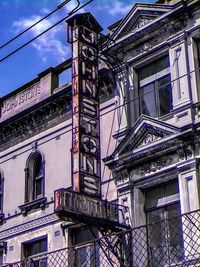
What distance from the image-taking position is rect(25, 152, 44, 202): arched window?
2098 centimetres

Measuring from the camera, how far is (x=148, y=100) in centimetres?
1866

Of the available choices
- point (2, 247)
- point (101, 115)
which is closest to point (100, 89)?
point (101, 115)

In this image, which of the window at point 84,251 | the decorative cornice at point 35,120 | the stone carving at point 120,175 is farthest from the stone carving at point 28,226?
the decorative cornice at point 35,120

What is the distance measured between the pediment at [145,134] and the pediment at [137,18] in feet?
10.4

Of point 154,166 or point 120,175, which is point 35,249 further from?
point 154,166

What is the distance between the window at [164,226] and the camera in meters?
16.1

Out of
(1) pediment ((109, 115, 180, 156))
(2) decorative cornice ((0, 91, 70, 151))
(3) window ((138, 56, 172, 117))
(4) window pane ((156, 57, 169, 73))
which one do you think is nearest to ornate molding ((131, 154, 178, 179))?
(1) pediment ((109, 115, 180, 156))

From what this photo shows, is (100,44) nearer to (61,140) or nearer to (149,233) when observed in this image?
(61,140)

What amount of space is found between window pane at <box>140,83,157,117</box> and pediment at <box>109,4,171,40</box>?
1.89 metres

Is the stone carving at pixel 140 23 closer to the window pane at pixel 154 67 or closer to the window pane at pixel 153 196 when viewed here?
the window pane at pixel 154 67

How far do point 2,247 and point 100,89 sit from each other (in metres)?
6.29

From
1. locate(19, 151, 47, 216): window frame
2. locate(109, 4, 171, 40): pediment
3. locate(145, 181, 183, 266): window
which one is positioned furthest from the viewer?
locate(19, 151, 47, 216): window frame

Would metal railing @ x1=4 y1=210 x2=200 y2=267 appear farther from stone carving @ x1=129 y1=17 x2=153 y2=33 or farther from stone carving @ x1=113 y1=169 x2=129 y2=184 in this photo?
stone carving @ x1=129 y1=17 x2=153 y2=33

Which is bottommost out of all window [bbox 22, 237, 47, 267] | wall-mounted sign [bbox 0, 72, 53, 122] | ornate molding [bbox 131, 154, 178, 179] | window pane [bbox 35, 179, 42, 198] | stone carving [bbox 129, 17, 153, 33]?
window [bbox 22, 237, 47, 267]
